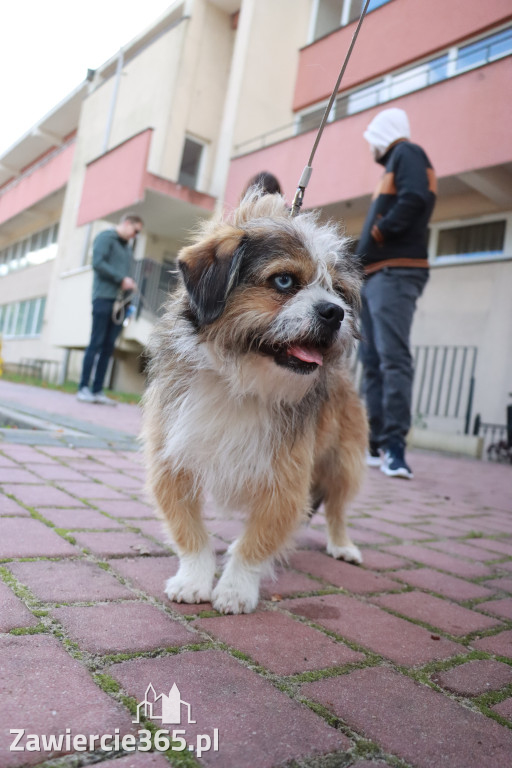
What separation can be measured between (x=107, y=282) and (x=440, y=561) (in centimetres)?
746

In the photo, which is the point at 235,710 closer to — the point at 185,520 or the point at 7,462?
A: the point at 185,520

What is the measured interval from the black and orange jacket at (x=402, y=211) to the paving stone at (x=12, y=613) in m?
4.35

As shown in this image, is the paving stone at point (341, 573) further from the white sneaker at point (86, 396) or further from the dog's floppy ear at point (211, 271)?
the white sneaker at point (86, 396)

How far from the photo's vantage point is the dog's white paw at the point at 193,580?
7.09 ft

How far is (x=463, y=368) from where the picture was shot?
35.2 feet

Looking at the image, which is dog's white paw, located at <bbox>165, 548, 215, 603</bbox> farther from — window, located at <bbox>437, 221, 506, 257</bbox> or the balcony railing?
window, located at <bbox>437, 221, 506, 257</bbox>

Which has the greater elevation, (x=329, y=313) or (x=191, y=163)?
(x=191, y=163)

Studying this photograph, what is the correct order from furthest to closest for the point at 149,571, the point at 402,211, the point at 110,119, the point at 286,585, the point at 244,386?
1. the point at 110,119
2. the point at 402,211
3. the point at 286,585
4. the point at 149,571
5. the point at 244,386

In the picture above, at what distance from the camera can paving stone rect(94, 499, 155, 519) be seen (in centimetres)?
323

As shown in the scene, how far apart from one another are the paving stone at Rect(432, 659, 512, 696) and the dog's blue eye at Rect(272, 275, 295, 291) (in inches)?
54.4

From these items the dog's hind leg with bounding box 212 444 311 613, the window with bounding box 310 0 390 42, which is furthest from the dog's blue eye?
the window with bounding box 310 0 390 42

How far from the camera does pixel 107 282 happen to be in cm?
940

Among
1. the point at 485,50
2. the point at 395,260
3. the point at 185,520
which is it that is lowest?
the point at 185,520

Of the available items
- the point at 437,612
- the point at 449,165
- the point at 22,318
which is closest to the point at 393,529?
the point at 437,612
